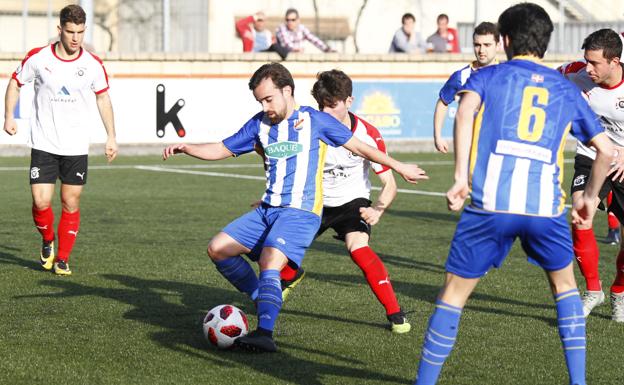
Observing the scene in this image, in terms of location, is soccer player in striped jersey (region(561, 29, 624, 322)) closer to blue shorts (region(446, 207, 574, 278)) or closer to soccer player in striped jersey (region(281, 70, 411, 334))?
soccer player in striped jersey (region(281, 70, 411, 334))

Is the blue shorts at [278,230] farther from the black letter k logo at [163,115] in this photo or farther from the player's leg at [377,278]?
the black letter k logo at [163,115]

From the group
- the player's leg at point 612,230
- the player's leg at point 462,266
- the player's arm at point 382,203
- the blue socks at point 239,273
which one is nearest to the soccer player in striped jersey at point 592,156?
the player's arm at point 382,203

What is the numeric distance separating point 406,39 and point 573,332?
61.4 ft

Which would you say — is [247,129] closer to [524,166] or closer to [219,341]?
[219,341]

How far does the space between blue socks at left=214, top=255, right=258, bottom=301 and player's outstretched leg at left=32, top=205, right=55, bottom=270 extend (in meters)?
2.96

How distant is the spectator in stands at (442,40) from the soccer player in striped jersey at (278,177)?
1735 centimetres

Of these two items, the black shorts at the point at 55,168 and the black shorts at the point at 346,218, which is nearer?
the black shorts at the point at 346,218

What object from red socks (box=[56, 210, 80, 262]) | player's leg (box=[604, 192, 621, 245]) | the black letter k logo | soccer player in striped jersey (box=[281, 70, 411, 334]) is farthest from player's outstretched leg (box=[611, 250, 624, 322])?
the black letter k logo

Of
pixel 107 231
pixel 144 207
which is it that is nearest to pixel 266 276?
pixel 107 231

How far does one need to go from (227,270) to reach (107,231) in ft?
17.3

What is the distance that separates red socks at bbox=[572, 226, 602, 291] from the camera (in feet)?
26.1

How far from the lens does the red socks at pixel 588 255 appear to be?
797 centimetres

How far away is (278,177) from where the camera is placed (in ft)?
22.3

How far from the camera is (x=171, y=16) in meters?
24.5
